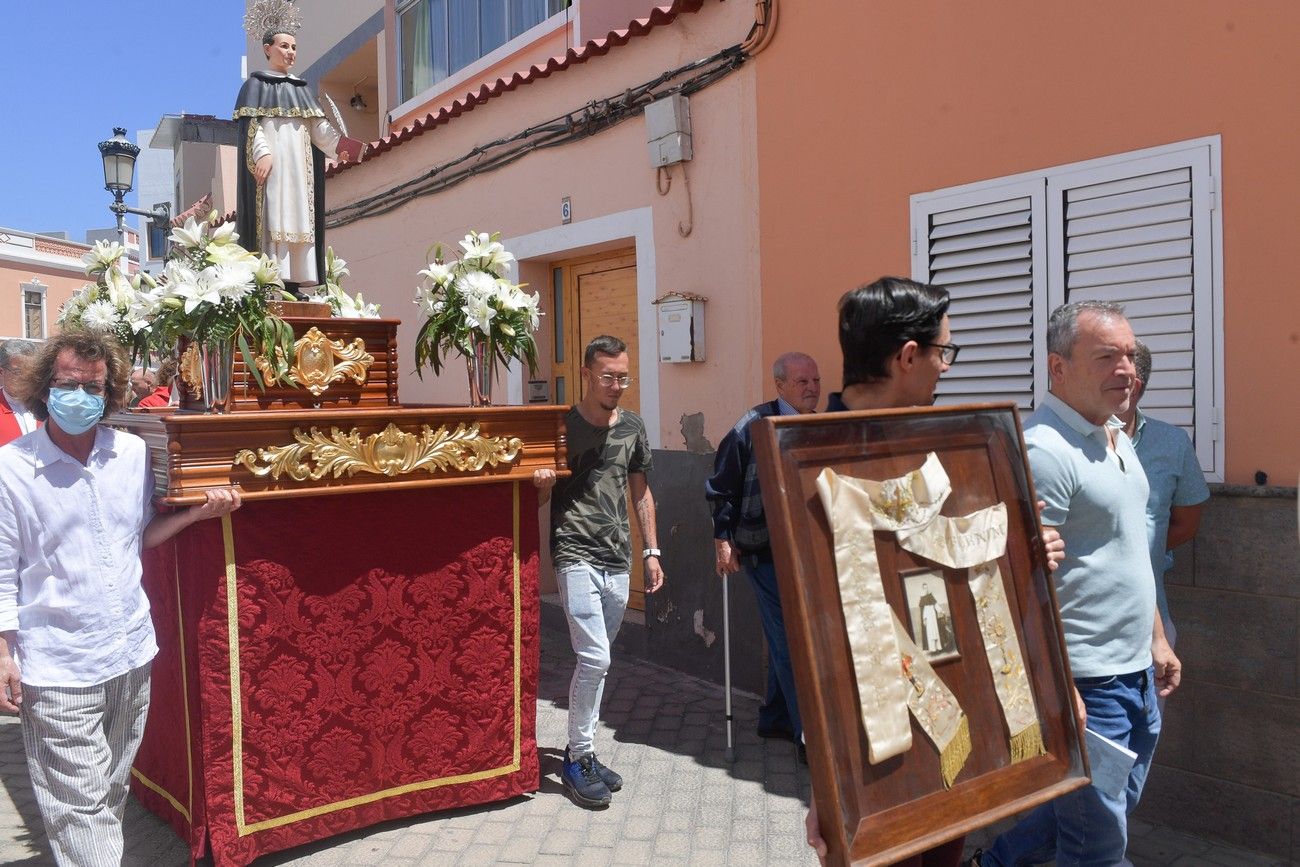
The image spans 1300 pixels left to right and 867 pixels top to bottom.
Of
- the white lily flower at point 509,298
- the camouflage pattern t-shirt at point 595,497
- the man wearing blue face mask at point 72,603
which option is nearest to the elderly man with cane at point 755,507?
the camouflage pattern t-shirt at point 595,497

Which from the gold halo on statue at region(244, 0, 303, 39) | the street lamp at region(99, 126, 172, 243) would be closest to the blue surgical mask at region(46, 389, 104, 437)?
the gold halo on statue at region(244, 0, 303, 39)

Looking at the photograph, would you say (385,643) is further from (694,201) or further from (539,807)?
(694,201)

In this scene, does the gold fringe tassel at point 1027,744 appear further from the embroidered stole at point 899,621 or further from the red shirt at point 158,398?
the red shirt at point 158,398

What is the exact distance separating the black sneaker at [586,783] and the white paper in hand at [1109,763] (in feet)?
6.99

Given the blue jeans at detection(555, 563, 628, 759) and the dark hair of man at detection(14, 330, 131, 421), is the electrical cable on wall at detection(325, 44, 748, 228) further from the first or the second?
the dark hair of man at detection(14, 330, 131, 421)

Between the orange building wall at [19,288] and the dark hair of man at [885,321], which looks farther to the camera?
the orange building wall at [19,288]

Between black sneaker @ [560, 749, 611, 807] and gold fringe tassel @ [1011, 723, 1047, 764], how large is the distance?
2.47 meters

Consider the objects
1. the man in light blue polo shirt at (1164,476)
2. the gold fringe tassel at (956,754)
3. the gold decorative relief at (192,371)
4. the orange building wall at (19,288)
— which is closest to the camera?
the gold fringe tassel at (956,754)

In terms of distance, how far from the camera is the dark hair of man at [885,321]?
1966 millimetres

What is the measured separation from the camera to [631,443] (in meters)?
4.33

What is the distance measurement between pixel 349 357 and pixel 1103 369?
282 cm

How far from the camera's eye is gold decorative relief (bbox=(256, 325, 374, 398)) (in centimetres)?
397

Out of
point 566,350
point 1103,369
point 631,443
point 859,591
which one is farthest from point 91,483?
point 566,350

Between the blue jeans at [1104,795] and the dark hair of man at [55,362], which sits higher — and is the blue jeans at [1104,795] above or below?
below
